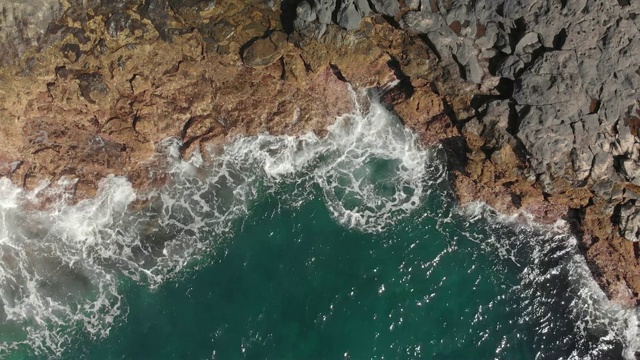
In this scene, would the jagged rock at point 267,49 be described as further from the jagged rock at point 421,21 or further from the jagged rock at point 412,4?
the jagged rock at point 412,4

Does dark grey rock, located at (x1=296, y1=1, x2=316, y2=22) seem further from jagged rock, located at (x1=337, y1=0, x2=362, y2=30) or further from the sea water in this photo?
the sea water

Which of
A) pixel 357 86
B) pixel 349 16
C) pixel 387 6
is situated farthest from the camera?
pixel 357 86

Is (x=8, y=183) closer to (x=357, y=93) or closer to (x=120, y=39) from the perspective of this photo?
(x=120, y=39)

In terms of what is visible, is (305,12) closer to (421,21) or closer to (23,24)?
(421,21)

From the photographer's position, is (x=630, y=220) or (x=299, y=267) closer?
(x=630, y=220)

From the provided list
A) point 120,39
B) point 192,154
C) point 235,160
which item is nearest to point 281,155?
point 235,160

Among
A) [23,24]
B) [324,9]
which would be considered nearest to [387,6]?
[324,9]

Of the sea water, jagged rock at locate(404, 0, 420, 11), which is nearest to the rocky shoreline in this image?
jagged rock at locate(404, 0, 420, 11)
